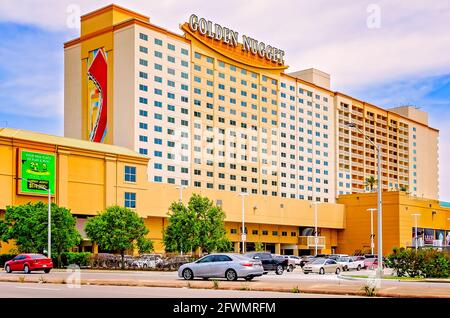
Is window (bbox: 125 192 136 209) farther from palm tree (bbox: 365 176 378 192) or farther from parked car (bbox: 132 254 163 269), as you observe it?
palm tree (bbox: 365 176 378 192)

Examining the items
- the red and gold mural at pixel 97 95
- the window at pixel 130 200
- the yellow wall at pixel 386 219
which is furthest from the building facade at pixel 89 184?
the yellow wall at pixel 386 219

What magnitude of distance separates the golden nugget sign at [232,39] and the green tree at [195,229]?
56548 millimetres

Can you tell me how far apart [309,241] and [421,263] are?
264 ft

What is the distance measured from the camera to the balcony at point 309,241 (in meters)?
124

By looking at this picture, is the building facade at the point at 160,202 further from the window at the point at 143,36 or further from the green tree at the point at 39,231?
the window at the point at 143,36

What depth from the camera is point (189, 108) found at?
115 m

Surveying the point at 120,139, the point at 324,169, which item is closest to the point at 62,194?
the point at 120,139

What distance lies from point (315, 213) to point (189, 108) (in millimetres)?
30085

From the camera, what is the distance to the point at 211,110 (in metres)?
120

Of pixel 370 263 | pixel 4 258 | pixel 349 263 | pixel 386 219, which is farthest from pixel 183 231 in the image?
pixel 386 219

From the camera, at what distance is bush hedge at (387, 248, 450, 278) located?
4362cm

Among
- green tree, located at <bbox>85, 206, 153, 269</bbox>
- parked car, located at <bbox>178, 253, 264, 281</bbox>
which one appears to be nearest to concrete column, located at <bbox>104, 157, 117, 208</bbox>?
green tree, located at <bbox>85, 206, 153, 269</bbox>

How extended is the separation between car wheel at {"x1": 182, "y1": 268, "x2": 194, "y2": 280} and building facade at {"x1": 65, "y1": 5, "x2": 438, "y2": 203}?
6842 centimetres
